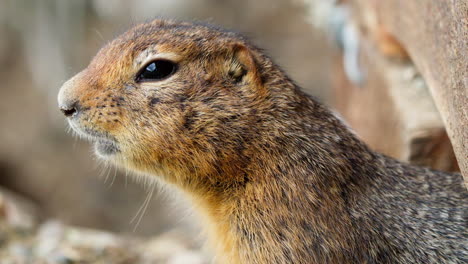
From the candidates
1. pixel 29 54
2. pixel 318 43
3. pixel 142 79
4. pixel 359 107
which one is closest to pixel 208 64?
pixel 142 79

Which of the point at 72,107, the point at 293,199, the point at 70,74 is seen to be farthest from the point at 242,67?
the point at 70,74

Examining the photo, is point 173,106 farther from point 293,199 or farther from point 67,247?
point 67,247

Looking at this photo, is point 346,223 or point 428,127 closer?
point 346,223

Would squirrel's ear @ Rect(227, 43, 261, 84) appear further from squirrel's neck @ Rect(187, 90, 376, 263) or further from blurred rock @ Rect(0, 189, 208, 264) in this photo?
blurred rock @ Rect(0, 189, 208, 264)

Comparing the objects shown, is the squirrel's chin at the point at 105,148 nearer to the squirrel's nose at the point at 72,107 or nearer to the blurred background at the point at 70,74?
the squirrel's nose at the point at 72,107

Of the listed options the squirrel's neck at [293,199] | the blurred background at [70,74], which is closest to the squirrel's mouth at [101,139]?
the squirrel's neck at [293,199]

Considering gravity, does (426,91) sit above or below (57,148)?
below

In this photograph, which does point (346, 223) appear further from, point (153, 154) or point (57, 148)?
point (57, 148)
